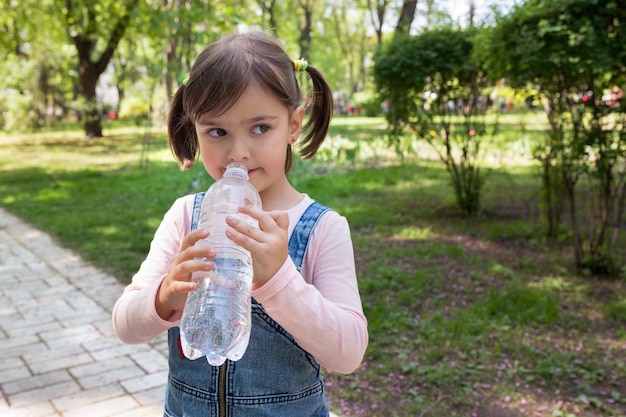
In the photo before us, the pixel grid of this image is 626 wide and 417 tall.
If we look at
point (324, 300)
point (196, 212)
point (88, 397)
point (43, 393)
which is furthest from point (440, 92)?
point (324, 300)

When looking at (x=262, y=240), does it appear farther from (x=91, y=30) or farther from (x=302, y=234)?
(x=91, y=30)

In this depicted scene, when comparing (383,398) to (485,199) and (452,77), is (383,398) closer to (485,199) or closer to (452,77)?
(452,77)

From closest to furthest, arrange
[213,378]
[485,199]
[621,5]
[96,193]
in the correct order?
[213,378] → [621,5] → [485,199] → [96,193]

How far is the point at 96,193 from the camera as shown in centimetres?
1054

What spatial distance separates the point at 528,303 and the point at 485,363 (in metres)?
1.07

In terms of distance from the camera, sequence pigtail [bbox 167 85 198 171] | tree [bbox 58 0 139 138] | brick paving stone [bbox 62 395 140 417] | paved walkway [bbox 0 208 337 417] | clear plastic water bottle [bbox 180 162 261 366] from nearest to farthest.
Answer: clear plastic water bottle [bbox 180 162 261 366], pigtail [bbox 167 85 198 171], brick paving stone [bbox 62 395 140 417], paved walkway [bbox 0 208 337 417], tree [bbox 58 0 139 138]

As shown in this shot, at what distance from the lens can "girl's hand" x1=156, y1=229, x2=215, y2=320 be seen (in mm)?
1177

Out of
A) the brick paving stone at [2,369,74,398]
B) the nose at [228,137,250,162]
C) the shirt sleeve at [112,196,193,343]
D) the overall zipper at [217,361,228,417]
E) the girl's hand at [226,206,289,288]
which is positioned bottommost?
the brick paving stone at [2,369,74,398]

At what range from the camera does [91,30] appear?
754 inches

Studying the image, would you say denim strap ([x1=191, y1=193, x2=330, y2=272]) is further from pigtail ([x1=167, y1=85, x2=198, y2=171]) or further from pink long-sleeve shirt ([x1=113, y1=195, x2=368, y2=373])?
pigtail ([x1=167, y1=85, x2=198, y2=171])

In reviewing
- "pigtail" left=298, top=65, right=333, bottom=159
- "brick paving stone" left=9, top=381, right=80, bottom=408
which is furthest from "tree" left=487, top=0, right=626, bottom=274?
"brick paving stone" left=9, top=381, right=80, bottom=408

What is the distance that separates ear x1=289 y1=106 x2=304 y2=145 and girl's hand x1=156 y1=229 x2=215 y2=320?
45cm

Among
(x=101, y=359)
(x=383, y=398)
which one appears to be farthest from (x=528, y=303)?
(x=101, y=359)

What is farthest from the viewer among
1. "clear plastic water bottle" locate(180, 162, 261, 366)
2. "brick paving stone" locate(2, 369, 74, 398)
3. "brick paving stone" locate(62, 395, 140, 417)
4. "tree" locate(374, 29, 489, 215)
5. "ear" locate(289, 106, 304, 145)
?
"tree" locate(374, 29, 489, 215)
